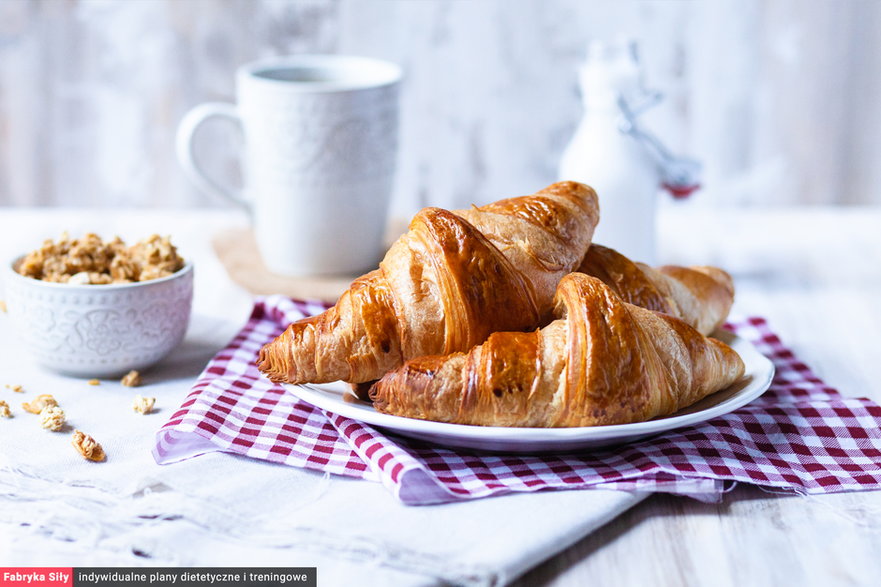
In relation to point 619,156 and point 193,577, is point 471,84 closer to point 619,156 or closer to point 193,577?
point 619,156

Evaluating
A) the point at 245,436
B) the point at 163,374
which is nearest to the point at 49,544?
the point at 245,436

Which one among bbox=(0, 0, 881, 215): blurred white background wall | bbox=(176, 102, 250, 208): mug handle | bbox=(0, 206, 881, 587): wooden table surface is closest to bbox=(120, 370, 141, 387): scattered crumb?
bbox=(0, 206, 881, 587): wooden table surface

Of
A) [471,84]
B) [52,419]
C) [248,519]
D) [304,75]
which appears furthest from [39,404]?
[471,84]

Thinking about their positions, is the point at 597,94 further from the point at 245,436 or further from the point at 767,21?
the point at 767,21

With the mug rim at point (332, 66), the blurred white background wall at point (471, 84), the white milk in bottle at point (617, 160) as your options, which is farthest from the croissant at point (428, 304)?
the blurred white background wall at point (471, 84)

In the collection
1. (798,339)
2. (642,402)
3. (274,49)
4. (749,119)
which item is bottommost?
(798,339)

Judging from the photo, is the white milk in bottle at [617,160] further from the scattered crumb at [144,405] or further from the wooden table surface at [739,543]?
the scattered crumb at [144,405]

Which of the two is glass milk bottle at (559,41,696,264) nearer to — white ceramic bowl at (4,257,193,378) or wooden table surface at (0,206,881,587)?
wooden table surface at (0,206,881,587)
